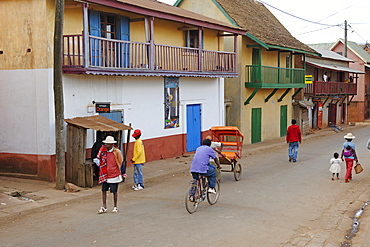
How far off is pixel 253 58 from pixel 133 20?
39.8ft

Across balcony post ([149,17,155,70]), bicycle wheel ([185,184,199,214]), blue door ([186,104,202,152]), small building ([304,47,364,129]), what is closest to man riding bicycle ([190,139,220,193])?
bicycle wheel ([185,184,199,214])

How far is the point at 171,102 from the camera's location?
19.4 meters

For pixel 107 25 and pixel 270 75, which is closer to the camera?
pixel 107 25

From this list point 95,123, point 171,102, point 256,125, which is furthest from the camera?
point 256,125

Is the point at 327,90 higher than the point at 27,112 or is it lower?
higher

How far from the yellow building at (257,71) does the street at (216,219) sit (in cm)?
1208

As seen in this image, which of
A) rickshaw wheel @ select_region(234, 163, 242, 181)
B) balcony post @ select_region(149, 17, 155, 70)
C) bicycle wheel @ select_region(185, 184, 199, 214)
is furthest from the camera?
balcony post @ select_region(149, 17, 155, 70)

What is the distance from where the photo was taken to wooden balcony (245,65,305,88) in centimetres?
2630

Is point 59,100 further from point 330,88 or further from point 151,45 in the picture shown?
point 330,88

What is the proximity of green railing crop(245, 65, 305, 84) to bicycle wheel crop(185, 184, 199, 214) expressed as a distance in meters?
17.0

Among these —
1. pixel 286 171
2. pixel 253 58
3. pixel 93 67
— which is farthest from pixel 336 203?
pixel 253 58

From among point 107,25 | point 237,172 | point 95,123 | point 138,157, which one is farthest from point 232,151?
point 107,25

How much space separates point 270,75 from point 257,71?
131cm

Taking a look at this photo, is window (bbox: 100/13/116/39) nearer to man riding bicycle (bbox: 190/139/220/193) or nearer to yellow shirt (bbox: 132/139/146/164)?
yellow shirt (bbox: 132/139/146/164)
